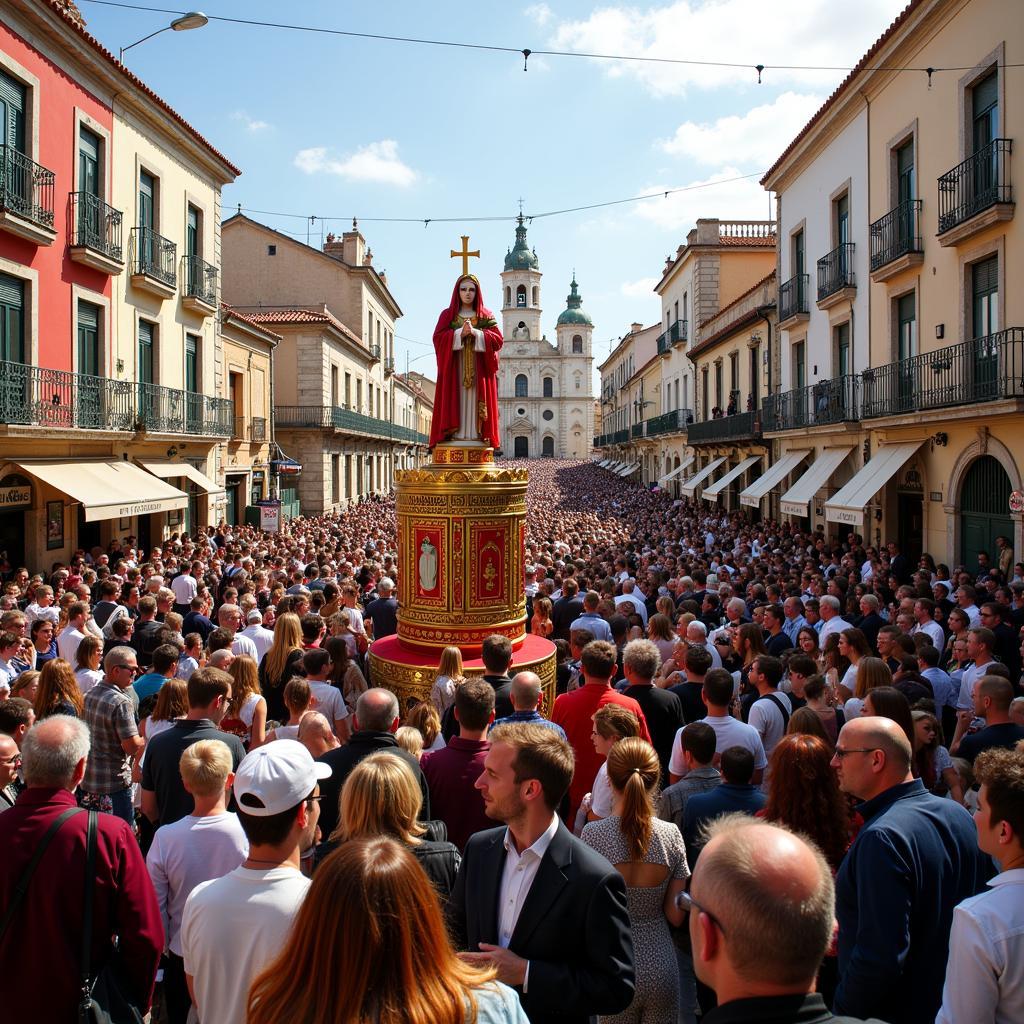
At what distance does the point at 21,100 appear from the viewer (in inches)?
565

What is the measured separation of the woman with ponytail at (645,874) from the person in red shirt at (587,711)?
177 centimetres

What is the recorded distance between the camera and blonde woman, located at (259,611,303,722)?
7.17 meters

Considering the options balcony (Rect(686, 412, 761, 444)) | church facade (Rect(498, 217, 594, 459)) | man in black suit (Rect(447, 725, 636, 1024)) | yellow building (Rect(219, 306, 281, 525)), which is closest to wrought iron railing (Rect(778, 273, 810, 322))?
balcony (Rect(686, 412, 761, 444))

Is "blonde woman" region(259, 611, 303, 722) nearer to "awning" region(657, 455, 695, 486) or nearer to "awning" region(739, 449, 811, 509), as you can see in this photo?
"awning" region(739, 449, 811, 509)

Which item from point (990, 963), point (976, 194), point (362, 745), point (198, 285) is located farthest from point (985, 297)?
point (198, 285)

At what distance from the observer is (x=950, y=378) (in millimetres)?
14266

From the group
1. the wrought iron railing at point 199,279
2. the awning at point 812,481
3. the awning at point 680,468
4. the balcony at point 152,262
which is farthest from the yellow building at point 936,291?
the awning at point 680,468

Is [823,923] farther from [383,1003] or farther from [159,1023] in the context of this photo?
[159,1023]

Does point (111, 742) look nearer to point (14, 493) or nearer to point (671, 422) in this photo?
point (14, 493)

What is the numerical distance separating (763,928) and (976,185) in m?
15.1

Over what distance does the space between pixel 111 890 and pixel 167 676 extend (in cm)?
337

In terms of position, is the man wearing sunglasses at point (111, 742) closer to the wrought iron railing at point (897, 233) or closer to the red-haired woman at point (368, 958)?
the red-haired woman at point (368, 958)

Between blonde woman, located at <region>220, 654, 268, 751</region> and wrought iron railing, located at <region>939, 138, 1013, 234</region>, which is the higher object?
wrought iron railing, located at <region>939, 138, 1013, 234</region>

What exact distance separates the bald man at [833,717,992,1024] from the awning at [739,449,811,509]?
19.2 meters
